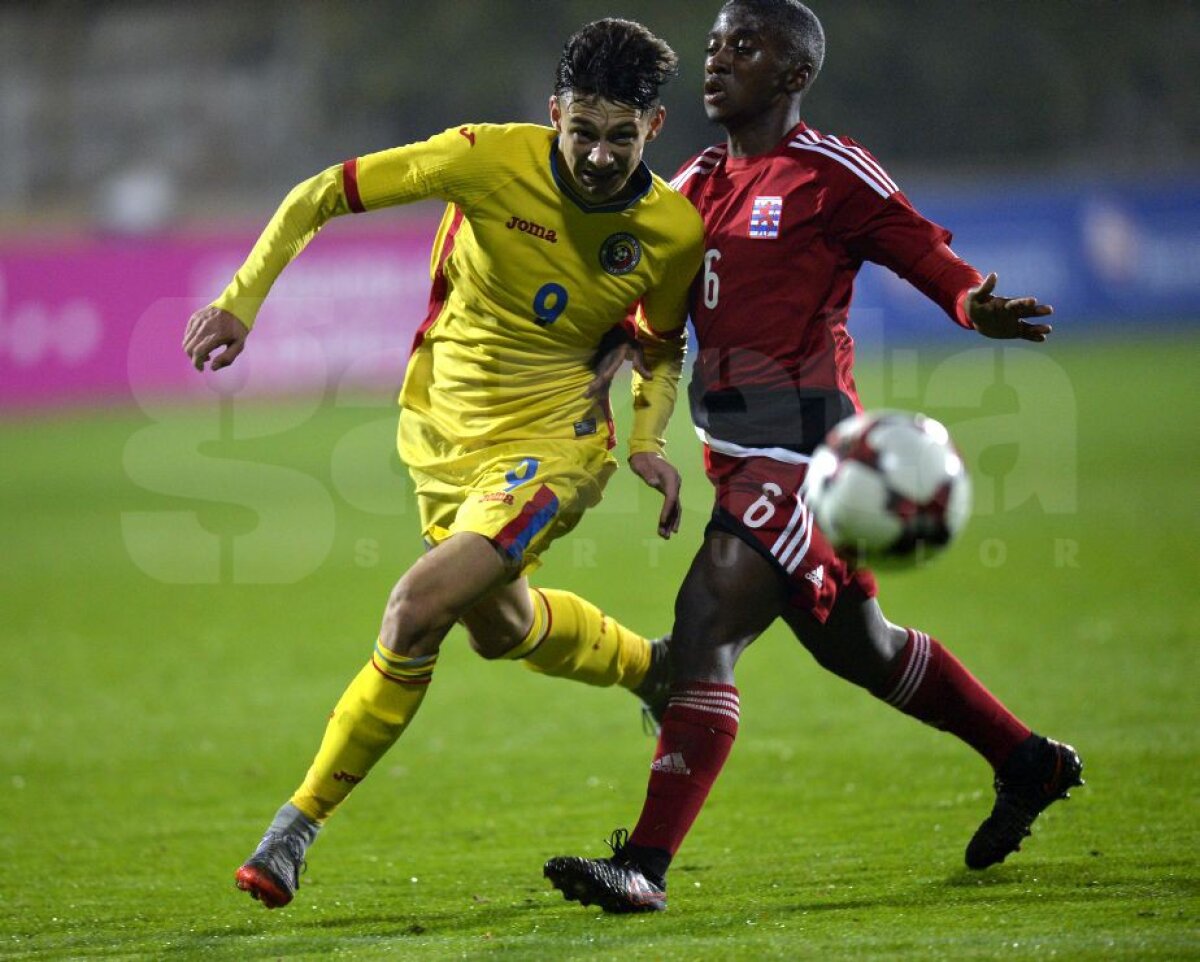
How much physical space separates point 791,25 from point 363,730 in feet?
7.80

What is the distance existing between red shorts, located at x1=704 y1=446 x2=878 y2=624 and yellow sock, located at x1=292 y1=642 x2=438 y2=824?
3.07 ft

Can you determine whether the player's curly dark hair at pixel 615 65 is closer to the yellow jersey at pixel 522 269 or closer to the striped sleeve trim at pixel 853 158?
the yellow jersey at pixel 522 269

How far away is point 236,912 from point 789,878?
1559mm

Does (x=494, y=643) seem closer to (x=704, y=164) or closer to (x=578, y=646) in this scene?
(x=578, y=646)

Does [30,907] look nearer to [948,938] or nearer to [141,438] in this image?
[948,938]

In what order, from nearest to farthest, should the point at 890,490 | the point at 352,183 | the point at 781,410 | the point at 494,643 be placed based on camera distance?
the point at 890,490
the point at 352,183
the point at 781,410
the point at 494,643

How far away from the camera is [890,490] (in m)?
4.23

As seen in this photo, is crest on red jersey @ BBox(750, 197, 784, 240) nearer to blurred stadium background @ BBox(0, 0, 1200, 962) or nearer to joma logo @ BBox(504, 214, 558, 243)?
joma logo @ BBox(504, 214, 558, 243)

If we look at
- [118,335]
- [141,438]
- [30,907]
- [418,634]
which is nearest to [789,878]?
[418,634]

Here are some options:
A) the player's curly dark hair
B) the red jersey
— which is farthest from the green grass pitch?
the player's curly dark hair

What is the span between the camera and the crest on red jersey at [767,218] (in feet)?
15.6

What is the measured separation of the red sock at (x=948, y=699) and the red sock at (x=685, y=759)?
0.64 m

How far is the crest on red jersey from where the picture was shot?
4.76 metres

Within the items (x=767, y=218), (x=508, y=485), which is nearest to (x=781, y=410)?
(x=767, y=218)
